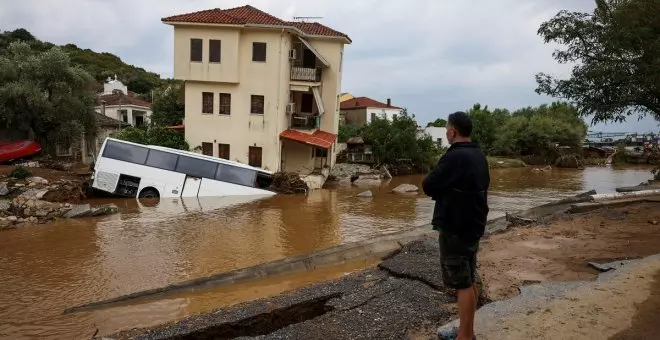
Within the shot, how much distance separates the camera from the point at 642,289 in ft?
20.4

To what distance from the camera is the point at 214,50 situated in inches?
1120

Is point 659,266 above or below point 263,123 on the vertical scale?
below

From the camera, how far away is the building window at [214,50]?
28.3 m

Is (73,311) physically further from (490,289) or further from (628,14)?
(628,14)

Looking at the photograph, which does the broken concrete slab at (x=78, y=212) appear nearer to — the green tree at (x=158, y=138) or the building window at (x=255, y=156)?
the green tree at (x=158, y=138)

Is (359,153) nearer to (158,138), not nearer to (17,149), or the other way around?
(158,138)

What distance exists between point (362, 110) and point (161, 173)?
37.9 meters

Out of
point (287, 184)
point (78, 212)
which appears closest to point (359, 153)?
point (287, 184)

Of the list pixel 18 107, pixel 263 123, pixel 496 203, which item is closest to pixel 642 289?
pixel 496 203

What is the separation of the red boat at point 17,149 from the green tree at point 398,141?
21.6m

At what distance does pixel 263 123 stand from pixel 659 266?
23.7m

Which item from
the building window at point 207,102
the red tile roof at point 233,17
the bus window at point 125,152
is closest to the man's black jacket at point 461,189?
the bus window at point 125,152

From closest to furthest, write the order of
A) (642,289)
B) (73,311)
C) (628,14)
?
(642,289), (73,311), (628,14)

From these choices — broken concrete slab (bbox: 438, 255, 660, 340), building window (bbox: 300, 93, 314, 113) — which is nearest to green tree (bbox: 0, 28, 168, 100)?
building window (bbox: 300, 93, 314, 113)
